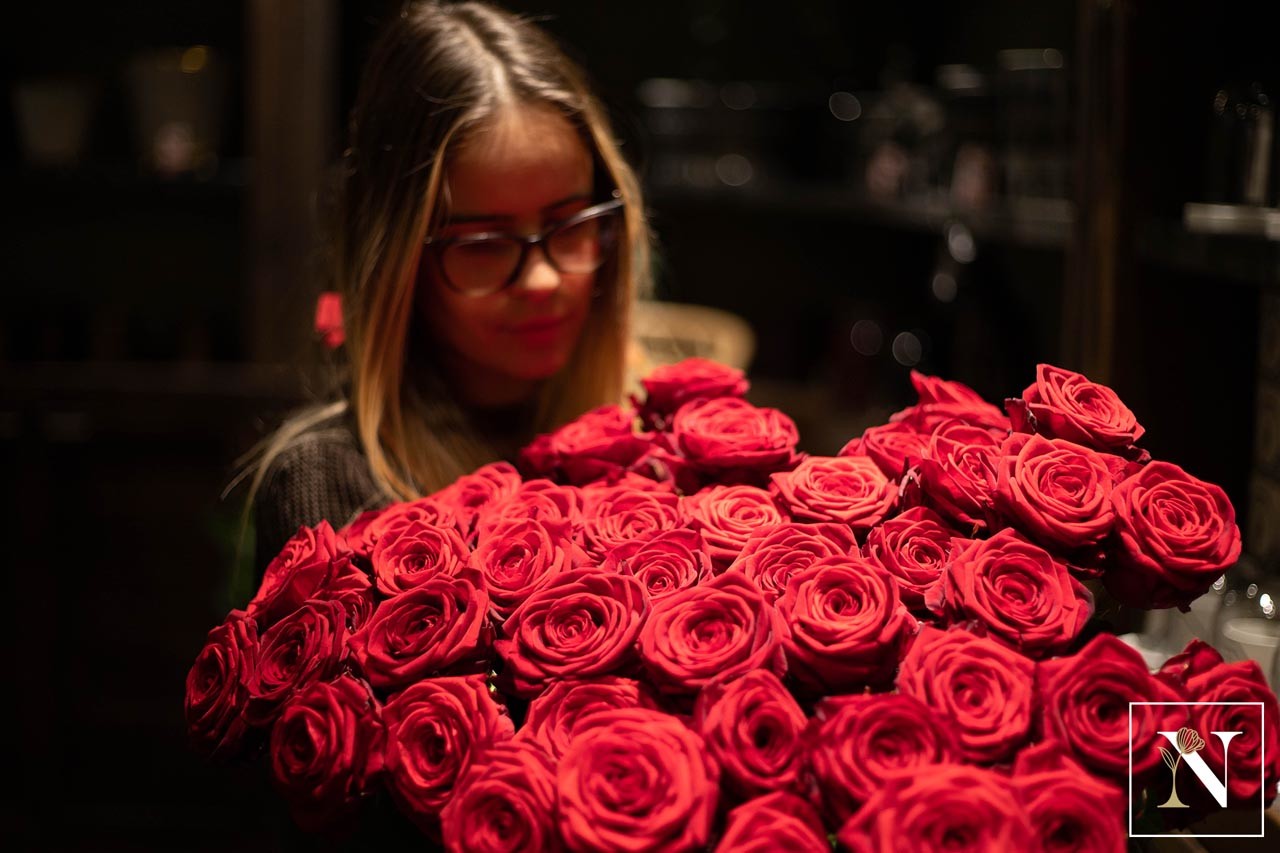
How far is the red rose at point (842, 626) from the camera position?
0.56 meters

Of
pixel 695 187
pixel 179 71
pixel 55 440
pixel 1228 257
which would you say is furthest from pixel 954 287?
pixel 55 440

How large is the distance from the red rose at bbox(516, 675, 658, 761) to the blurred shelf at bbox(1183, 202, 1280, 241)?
69 cm

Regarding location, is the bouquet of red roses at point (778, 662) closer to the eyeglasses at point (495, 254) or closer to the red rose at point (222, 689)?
the red rose at point (222, 689)

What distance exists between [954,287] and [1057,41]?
47 cm

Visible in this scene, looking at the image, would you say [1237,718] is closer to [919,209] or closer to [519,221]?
[519,221]

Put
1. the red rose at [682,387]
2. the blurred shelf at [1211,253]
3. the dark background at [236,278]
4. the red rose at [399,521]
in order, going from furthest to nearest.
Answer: the dark background at [236,278] < the blurred shelf at [1211,253] < the red rose at [682,387] < the red rose at [399,521]

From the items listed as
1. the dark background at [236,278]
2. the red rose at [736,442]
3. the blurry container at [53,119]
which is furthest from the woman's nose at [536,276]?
the blurry container at [53,119]

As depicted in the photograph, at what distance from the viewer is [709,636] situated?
58cm

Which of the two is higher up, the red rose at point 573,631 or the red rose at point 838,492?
the red rose at point 838,492

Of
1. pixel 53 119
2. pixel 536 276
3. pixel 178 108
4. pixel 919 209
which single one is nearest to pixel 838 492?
pixel 536 276

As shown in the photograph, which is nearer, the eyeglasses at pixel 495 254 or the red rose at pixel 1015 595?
the red rose at pixel 1015 595

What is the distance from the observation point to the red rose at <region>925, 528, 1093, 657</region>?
0.57 meters

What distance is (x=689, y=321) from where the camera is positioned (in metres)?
2.76

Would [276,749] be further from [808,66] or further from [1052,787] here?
[808,66]
